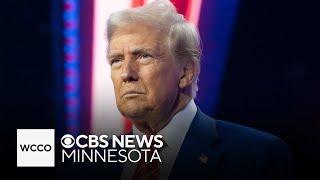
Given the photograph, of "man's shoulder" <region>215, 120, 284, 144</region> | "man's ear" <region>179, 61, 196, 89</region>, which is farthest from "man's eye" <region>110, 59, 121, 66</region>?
"man's shoulder" <region>215, 120, 284, 144</region>

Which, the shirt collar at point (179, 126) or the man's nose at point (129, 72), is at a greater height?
the man's nose at point (129, 72)

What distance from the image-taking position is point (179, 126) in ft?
8.18

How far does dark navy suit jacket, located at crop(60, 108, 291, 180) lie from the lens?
2.43 m

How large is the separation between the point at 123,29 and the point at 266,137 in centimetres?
82

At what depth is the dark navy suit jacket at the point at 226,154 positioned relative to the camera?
7.97ft

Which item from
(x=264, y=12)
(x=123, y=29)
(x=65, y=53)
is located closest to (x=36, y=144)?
(x=65, y=53)

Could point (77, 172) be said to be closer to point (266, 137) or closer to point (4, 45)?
point (4, 45)

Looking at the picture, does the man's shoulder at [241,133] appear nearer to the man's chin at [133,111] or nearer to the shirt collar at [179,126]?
the shirt collar at [179,126]

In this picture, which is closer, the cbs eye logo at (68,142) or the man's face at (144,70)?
the man's face at (144,70)

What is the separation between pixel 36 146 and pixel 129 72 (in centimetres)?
58

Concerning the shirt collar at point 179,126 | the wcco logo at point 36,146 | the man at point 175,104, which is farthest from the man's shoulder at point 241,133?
the wcco logo at point 36,146

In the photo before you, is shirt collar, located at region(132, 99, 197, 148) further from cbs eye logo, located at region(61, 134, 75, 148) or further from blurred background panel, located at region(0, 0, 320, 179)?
cbs eye logo, located at region(61, 134, 75, 148)

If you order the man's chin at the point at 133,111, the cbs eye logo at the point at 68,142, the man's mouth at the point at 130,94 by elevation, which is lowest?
the cbs eye logo at the point at 68,142

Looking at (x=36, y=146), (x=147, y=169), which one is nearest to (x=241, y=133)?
(x=147, y=169)
